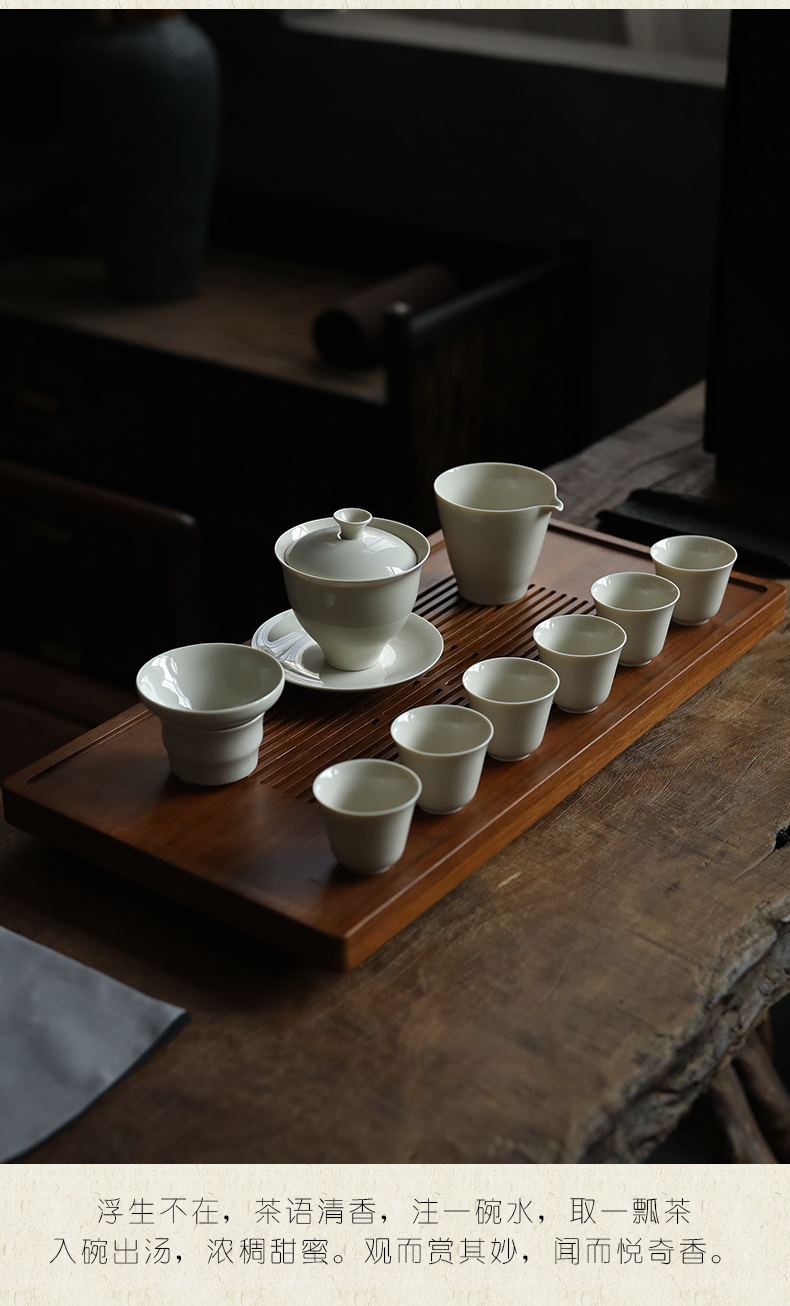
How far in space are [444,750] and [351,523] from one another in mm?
194

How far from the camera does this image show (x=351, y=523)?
1.02 metres

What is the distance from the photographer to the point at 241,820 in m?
0.93

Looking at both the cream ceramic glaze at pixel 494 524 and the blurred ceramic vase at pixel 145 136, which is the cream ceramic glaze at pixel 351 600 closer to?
the cream ceramic glaze at pixel 494 524

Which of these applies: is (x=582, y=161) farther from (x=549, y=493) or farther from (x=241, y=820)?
(x=241, y=820)

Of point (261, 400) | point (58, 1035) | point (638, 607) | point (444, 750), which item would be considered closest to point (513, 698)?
point (444, 750)

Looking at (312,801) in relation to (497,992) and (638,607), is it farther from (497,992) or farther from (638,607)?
(638,607)

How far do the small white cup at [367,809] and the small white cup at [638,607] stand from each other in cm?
30

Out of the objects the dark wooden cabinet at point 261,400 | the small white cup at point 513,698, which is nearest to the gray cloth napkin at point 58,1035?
the small white cup at point 513,698

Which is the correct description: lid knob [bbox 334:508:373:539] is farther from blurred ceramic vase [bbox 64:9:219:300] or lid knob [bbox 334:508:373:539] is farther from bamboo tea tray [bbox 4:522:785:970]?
blurred ceramic vase [bbox 64:9:219:300]

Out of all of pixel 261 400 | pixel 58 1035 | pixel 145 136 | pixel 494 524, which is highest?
pixel 145 136

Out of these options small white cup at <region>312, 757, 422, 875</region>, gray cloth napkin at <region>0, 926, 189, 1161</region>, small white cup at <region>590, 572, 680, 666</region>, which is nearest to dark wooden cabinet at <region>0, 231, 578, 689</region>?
small white cup at <region>590, 572, 680, 666</region>

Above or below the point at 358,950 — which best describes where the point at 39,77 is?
above

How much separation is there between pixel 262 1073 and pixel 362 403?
1.45 m

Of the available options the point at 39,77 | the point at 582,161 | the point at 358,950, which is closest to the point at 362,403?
the point at 582,161
